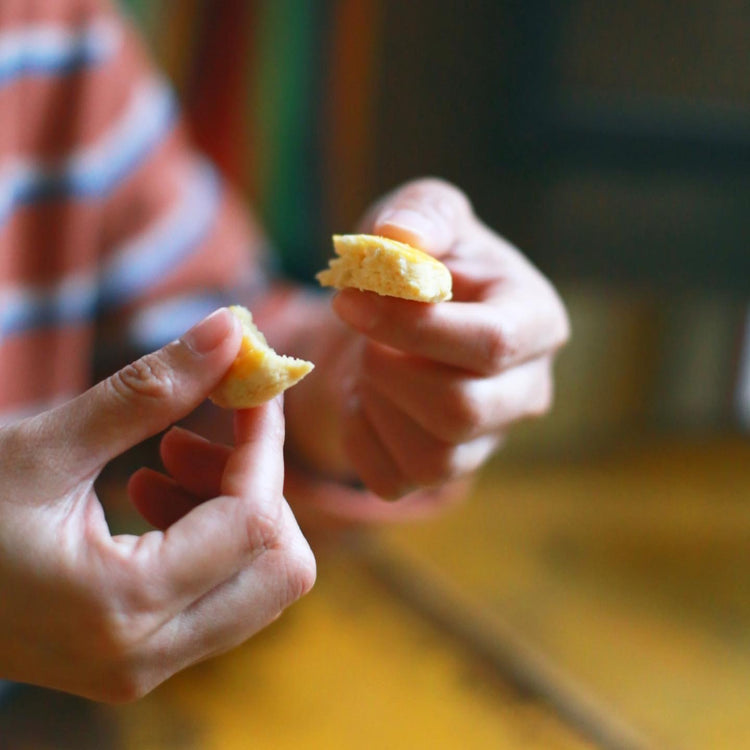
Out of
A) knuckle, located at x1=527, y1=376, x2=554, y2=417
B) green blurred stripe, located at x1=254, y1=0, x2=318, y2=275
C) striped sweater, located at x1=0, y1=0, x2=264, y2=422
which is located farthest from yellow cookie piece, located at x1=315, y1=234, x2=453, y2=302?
green blurred stripe, located at x1=254, y1=0, x2=318, y2=275

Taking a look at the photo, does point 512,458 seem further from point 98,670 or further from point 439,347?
point 98,670

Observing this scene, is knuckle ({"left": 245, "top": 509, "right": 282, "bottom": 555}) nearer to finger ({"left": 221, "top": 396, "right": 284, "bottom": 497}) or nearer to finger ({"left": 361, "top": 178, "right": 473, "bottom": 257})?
finger ({"left": 221, "top": 396, "right": 284, "bottom": 497})

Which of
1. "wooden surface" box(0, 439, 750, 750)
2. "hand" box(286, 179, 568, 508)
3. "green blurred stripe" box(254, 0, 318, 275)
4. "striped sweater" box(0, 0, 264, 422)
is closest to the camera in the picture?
"hand" box(286, 179, 568, 508)

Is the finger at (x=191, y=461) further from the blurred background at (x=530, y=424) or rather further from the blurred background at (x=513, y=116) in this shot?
the blurred background at (x=513, y=116)

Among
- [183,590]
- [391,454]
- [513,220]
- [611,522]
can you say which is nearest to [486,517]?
[611,522]

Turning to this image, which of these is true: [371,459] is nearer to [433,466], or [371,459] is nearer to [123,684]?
[433,466]

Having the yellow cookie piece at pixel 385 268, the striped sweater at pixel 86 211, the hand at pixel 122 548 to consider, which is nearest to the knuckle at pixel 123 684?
the hand at pixel 122 548

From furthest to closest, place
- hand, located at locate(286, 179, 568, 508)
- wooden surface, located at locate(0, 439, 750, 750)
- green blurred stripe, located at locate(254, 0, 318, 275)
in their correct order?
green blurred stripe, located at locate(254, 0, 318, 275)
wooden surface, located at locate(0, 439, 750, 750)
hand, located at locate(286, 179, 568, 508)
